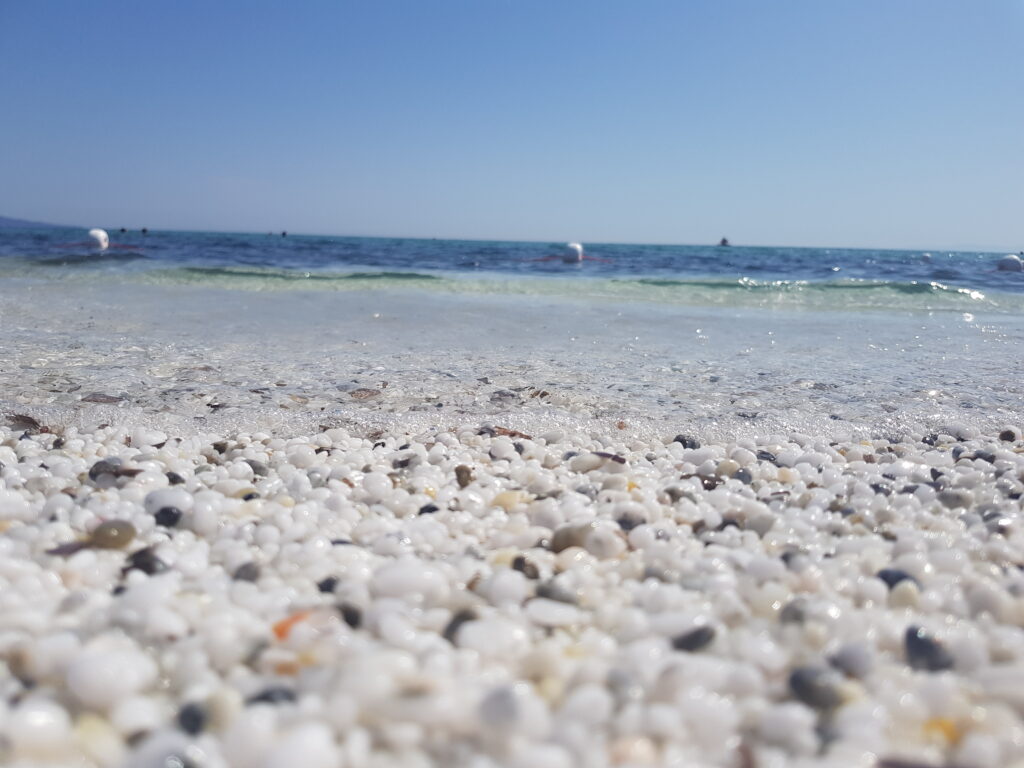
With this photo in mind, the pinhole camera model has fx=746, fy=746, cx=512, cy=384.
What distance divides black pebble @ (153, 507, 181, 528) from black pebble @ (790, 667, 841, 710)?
45.6 inches

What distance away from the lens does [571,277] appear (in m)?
11.4

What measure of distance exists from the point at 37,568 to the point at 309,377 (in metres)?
1.88

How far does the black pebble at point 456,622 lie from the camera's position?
1.07 m

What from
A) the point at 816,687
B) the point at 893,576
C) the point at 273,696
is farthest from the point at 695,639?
the point at 273,696

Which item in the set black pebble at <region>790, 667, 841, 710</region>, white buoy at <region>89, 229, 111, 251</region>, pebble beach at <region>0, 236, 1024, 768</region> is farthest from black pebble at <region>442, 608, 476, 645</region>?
white buoy at <region>89, 229, 111, 251</region>

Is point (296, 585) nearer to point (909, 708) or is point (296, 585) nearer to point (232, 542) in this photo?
point (232, 542)

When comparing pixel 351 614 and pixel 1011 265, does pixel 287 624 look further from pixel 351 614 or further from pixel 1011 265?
pixel 1011 265

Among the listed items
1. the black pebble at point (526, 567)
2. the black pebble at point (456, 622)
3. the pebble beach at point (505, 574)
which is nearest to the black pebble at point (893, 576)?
the pebble beach at point (505, 574)

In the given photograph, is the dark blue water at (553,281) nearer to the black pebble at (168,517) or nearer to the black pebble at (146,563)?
the black pebble at (168,517)

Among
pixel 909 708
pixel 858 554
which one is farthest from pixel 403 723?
pixel 858 554

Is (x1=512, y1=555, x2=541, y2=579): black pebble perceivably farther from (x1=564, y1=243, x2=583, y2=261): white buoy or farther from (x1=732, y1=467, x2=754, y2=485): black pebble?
(x1=564, y1=243, x2=583, y2=261): white buoy

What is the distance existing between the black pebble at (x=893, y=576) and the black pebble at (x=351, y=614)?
0.87 metres

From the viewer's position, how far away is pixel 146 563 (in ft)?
4.15

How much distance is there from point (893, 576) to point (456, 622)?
29.3 inches
